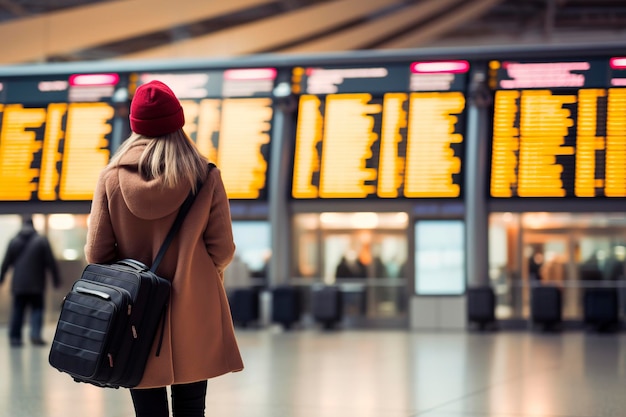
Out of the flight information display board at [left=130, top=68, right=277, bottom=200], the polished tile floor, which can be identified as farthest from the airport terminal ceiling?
the polished tile floor

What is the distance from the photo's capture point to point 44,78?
1551 cm

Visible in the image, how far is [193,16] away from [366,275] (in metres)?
16.0

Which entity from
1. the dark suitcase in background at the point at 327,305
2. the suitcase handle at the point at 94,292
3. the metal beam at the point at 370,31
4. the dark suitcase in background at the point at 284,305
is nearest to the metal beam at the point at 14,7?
the metal beam at the point at 370,31

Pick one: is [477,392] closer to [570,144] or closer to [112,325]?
[112,325]

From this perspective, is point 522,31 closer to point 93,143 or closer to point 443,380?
point 93,143

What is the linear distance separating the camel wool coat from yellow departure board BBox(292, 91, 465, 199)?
35.4 feet

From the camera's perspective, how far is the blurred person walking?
350 centimetres

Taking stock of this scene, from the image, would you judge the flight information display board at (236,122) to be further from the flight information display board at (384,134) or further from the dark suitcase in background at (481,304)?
the dark suitcase in background at (481,304)

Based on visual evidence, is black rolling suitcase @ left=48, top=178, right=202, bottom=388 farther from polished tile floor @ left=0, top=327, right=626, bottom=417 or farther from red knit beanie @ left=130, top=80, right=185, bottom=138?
polished tile floor @ left=0, top=327, right=626, bottom=417

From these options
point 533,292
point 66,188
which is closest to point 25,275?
Answer: point 66,188

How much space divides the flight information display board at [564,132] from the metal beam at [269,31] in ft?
64.5

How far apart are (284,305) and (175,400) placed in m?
11.2

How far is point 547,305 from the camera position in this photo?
14.4m

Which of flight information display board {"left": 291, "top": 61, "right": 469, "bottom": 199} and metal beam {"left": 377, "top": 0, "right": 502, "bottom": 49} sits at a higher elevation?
metal beam {"left": 377, "top": 0, "right": 502, "bottom": 49}
